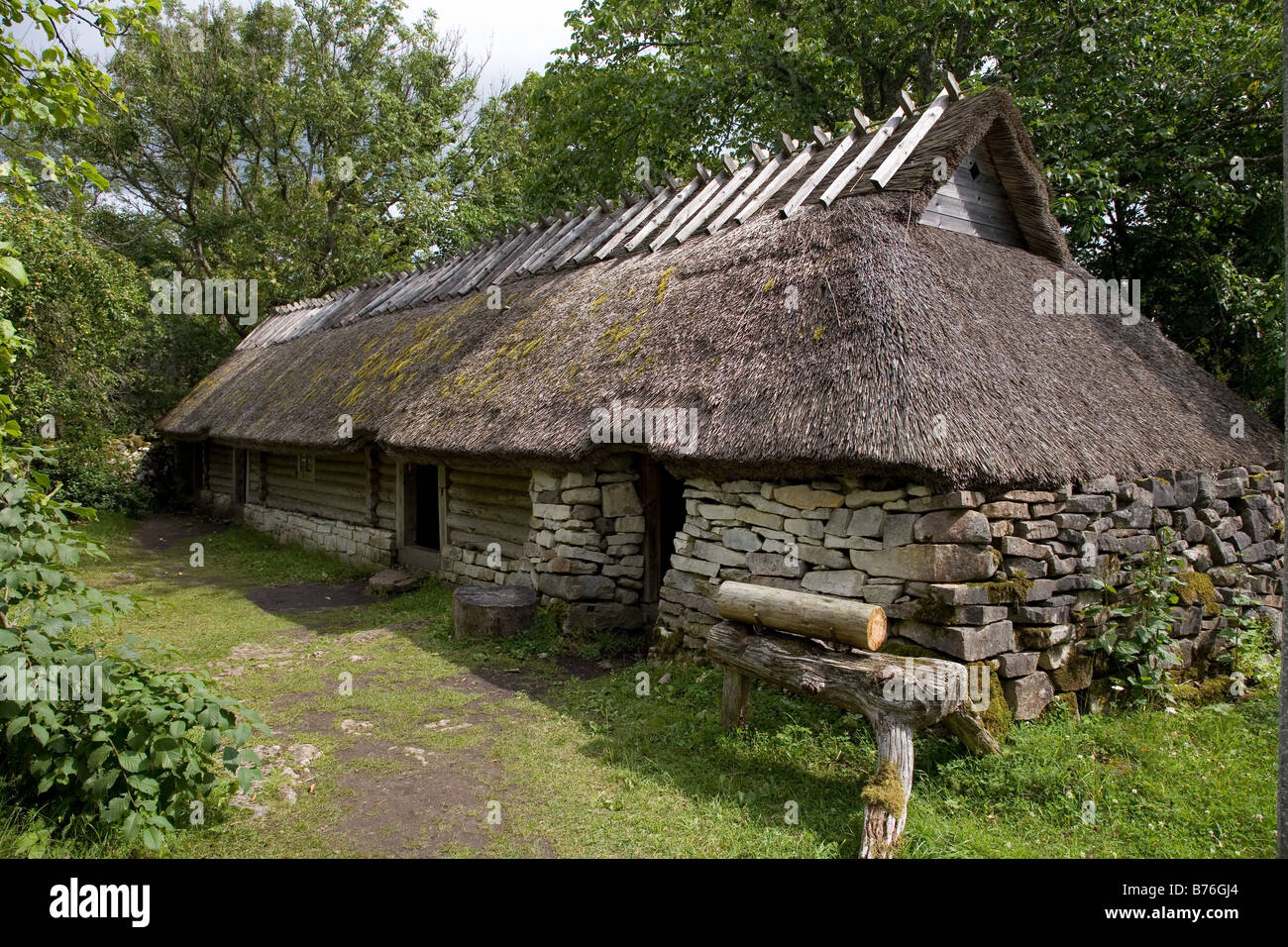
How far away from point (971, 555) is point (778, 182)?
5.38 m

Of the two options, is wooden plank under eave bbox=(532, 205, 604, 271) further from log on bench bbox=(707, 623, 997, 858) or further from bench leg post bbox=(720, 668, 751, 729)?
log on bench bbox=(707, 623, 997, 858)

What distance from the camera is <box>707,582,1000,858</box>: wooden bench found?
436cm

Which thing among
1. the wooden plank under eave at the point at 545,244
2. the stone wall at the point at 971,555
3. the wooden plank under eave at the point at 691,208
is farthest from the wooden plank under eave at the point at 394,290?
the stone wall at the point at 971,555

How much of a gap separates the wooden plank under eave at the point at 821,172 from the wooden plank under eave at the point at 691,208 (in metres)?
1.62

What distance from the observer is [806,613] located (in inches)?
194

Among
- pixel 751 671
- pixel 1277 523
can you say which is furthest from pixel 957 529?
pixel 1277 523

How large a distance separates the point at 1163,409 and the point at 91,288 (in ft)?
51.7

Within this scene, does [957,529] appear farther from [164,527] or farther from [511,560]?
[164,527]

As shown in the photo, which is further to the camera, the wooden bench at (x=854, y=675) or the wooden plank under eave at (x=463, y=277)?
the wooden plank under eave at (x=463, y=277)

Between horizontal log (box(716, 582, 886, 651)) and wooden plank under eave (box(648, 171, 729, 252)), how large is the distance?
545 centimetres

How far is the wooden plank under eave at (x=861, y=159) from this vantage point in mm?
7711

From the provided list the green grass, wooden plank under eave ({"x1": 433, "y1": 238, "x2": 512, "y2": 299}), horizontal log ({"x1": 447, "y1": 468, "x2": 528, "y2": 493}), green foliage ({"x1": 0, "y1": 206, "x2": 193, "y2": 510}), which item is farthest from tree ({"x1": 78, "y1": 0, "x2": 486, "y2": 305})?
the green grass

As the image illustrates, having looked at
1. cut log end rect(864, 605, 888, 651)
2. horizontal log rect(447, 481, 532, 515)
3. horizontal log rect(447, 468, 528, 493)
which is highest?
horizontal log rect(447, 468, 528, 493)

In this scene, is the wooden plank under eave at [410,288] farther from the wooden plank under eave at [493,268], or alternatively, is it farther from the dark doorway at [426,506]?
the dark doorway at [426,506]
